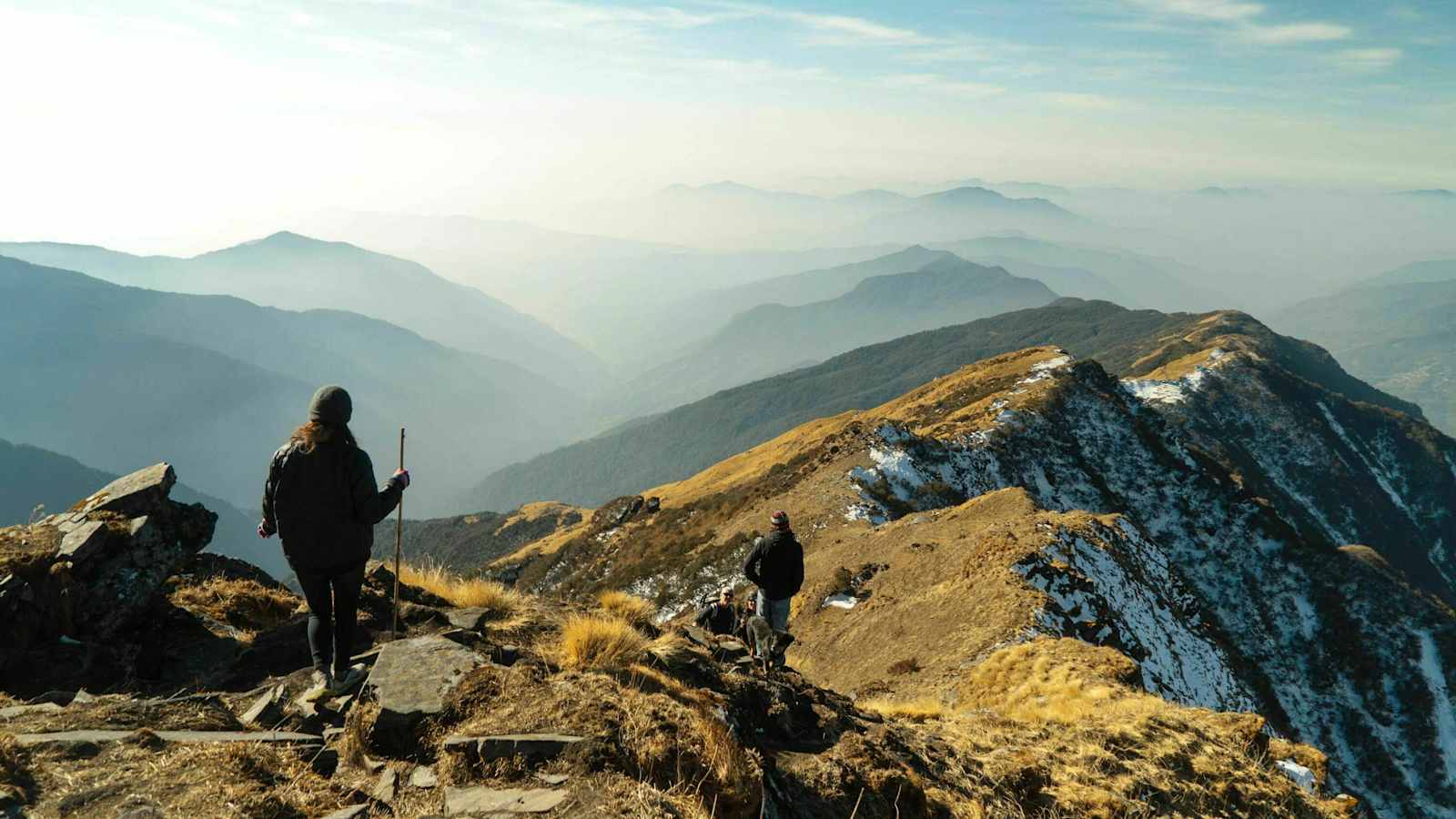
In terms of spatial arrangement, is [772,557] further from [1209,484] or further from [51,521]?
[1209,484]

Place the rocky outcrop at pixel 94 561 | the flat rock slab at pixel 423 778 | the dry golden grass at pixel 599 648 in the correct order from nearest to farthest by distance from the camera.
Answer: the flat rock slab at pixel 423 778 < the dry golden grass at pixel 599 648 < the rocky outcrop at pixel 94 561

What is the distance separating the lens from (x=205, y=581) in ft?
33.1

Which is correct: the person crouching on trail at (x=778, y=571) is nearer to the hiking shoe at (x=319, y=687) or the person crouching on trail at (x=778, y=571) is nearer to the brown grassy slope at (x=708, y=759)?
the brown grassy slope at (x=708, y=759)

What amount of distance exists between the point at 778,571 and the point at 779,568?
0.20 feet

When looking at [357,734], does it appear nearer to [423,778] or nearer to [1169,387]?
[423,778]

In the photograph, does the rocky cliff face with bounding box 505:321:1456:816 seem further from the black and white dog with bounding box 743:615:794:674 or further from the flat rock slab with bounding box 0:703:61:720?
the flat rock slab with bounding box 0:703:61:720

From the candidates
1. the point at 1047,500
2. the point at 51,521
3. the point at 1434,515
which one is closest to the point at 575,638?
the point at 51,521

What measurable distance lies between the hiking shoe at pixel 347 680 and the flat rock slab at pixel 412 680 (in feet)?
0.67

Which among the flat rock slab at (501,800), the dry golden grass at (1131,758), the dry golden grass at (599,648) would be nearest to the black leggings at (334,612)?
the dry golden grass at (599,648)

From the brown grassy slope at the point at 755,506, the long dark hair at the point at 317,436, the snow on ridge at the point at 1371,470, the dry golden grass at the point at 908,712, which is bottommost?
the snow on ridge at the point at 1371,470

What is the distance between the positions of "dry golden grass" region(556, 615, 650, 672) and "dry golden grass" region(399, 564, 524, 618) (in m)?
2.51

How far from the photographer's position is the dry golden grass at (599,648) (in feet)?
22.6

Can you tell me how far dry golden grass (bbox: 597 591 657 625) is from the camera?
33.3ft

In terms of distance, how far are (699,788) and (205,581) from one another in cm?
899
